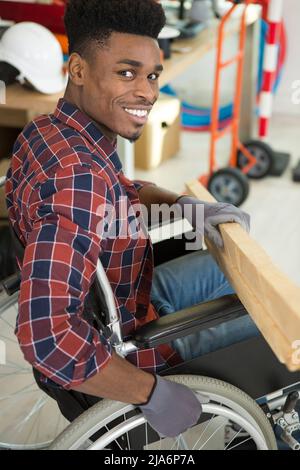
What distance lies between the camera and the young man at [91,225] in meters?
0.92

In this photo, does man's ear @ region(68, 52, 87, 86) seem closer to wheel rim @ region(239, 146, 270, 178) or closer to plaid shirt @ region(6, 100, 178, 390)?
plaid shirt @ region(6, 100, 178, 390)

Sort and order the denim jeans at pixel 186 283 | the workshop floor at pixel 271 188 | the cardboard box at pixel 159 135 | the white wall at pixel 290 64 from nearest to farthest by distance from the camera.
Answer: the denim jeans at pixel 186 283 → the workshop floor at pixel 271 188 → the cardboard box at pixel 159 135 → the white wall at pixel 290 64

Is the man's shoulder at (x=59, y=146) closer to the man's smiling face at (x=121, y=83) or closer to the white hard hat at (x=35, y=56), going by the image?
the man's smiling face at (x=121, y=83)

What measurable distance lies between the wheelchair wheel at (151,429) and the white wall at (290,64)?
10.7ft

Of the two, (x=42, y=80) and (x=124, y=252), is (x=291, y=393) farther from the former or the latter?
(x=42, y=80)

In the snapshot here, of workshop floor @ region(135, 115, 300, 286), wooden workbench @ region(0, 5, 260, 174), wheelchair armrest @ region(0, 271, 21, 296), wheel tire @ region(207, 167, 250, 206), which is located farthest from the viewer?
wheel tire @ region(207, 167, 250, 206)

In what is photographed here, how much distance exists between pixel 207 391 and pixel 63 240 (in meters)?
0.42

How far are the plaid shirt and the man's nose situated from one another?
0.11 meters

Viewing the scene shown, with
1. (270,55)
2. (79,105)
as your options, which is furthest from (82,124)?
(270,55)

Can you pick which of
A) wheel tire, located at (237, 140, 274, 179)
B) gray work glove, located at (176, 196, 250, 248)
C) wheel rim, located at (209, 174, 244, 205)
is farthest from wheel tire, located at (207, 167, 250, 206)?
gray work glove, located at (176, 196, 250, 248)

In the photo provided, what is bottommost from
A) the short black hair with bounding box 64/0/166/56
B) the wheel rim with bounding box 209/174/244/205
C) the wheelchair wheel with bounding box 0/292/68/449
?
the wheelchair wheel with bounding box 0/292/68/449

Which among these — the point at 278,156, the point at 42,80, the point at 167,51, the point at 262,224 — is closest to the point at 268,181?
the point at 278,156

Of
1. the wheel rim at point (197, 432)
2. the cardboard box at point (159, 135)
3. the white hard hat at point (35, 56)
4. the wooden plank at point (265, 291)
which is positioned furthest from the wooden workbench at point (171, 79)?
the wheel rim at point (197, 432)

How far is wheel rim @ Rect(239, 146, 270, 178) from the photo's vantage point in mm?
3346
